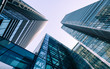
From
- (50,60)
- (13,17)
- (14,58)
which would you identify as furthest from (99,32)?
(13,17)

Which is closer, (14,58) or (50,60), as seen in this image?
(14,58)

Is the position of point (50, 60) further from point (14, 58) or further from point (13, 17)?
point (13, 17)

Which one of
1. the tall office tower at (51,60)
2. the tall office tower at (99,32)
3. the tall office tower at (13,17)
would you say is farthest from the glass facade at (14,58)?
the tall office tower at (99,32)

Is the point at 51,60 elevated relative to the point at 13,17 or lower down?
elevated

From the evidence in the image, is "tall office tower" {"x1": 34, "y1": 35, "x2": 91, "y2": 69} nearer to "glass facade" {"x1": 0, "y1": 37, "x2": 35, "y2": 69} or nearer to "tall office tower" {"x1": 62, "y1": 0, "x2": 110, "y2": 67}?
"glass facade" {"x1": 0, "y1": 37, "x2": 35, "y2": 69}

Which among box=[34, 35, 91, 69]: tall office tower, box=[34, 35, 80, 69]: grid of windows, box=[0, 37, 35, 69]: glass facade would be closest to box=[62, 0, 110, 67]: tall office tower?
box=[34, 35, 91, 69]: tall office tower

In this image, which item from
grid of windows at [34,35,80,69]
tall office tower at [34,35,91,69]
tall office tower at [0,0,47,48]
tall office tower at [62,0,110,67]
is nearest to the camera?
grid of windows at [34,35,80,69]

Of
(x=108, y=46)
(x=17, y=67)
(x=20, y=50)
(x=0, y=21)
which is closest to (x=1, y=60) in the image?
(x=17, y=67)

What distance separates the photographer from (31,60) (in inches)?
493

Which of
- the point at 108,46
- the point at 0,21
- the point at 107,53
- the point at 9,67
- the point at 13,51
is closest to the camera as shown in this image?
the point at 9,67

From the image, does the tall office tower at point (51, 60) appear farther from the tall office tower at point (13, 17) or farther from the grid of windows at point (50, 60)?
the tall office tower at point (13, 17)

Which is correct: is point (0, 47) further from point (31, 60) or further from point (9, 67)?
point (31, 60)

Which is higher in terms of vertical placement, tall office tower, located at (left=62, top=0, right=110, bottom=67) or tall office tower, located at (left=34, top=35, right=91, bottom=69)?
tall office tower, located at (left=62, top=0, right=110, bottom=67)

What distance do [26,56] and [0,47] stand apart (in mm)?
3676
